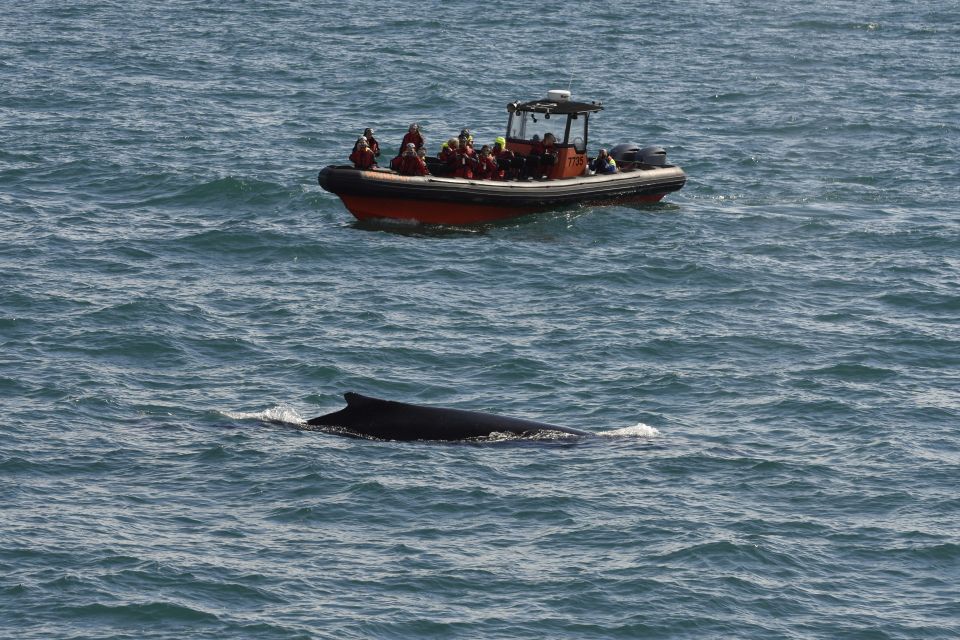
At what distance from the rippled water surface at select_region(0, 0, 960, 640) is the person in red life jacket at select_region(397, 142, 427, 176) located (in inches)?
61.0

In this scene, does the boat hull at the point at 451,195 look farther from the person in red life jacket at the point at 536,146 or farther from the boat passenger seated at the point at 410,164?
the person in red life jacket at the point at 536,146

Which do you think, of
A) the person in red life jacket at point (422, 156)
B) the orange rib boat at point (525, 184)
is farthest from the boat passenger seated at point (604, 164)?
the person in red life jacket at point (422, 156)

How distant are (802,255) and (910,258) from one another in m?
2.22

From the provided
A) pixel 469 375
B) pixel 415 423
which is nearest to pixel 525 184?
pixel 469 375

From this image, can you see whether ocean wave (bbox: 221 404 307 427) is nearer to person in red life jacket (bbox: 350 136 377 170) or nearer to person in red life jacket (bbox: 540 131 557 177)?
person in red life jacket (bbox: 350 136 377 170)

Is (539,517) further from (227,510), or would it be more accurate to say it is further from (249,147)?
(249,147)

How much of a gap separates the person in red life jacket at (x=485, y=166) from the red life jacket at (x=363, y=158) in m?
2.52

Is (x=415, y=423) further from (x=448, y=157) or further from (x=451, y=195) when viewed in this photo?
(x=448, y=157)

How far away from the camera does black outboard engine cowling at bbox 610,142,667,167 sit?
39250 millimetres

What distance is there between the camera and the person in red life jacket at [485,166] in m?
36.2

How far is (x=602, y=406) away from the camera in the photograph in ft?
80.8

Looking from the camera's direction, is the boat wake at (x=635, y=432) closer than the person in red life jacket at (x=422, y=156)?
Yes

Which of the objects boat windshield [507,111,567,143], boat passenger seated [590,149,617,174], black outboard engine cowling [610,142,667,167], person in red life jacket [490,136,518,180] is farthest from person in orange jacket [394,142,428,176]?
black outboard engine cowling [610,142,667,167]

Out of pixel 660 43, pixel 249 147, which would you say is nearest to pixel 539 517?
pixel 249 147
